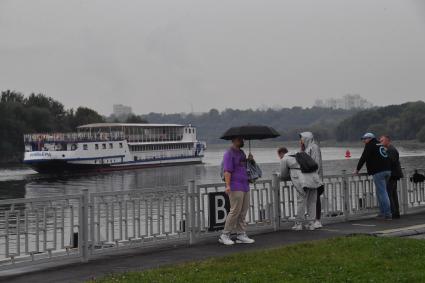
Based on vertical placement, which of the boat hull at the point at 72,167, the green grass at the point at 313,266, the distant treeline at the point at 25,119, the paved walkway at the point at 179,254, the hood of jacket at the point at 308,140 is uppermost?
the distant treeline at the point at 25,119

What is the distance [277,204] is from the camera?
1295 centimetres

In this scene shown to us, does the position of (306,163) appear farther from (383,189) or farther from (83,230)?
(83,230)

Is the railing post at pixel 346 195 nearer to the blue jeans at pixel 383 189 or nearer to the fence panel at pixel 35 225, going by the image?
the blue jeans at pixel 383 189

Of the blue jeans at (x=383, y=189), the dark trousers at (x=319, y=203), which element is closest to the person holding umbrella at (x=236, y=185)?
the dark trousers at (x=319, y=203)

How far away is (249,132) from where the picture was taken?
1168 centimetres

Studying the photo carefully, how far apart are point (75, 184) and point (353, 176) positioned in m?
48.5

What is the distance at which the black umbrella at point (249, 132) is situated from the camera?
11412 mm

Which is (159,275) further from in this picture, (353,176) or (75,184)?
(75,184)

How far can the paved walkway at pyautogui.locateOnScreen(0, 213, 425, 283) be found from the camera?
8.91m

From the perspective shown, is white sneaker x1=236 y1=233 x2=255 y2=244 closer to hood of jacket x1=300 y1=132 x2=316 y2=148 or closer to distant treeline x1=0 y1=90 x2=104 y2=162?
hood of jacket x1=300 y1=132 x2=316 y2=148

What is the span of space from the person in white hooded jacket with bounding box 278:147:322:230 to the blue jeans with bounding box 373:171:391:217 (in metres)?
2.10

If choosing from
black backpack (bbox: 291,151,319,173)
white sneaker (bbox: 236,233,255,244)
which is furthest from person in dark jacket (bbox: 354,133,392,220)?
white sneaker (bbox: 236,233,255,244)

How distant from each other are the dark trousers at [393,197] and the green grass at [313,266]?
4461 millimetres

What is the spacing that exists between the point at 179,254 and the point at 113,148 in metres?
72.9
